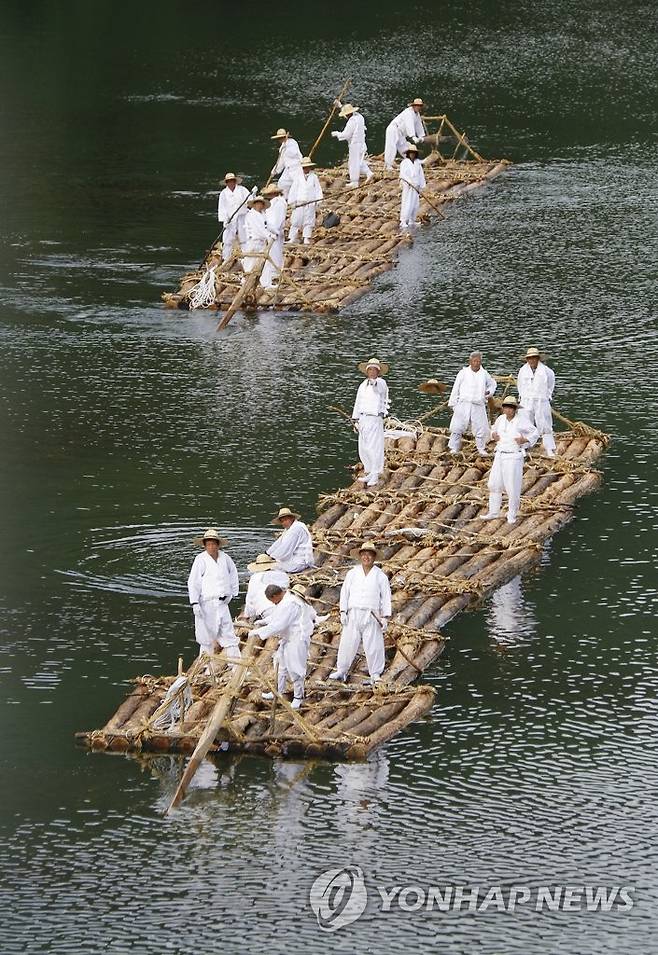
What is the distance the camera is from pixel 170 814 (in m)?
19.9

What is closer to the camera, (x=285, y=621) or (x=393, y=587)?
(x=285, y=621)

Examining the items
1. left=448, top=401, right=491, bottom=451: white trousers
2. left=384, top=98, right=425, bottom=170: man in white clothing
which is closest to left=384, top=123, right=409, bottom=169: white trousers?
left=384, top=98, right=425, bottom=170: man in white clothing

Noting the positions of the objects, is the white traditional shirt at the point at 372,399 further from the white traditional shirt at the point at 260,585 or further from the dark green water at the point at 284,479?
the white traditional shirt at the point at 260,585

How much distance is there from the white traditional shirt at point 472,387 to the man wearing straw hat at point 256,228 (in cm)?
926

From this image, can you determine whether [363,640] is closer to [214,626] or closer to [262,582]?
[262,582]

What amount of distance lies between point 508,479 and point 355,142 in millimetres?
20509

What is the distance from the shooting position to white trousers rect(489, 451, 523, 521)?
89.1ft

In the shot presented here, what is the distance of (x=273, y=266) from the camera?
38.6m

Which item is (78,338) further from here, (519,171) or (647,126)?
(647,126)

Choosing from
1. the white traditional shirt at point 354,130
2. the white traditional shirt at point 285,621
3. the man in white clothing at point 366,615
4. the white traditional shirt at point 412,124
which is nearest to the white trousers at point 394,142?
the white traditional shirt at point 412,124

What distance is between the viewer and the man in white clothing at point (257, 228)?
125 feet

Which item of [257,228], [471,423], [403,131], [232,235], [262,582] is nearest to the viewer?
[262,582]

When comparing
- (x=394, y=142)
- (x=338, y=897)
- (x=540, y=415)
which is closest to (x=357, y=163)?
(x=394, y=142)

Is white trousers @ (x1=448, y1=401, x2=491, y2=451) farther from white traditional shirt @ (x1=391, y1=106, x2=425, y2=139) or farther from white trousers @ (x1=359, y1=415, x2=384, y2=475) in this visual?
white traditional shirt @ (x1=391, y1=106, x2=425, y2=139)
